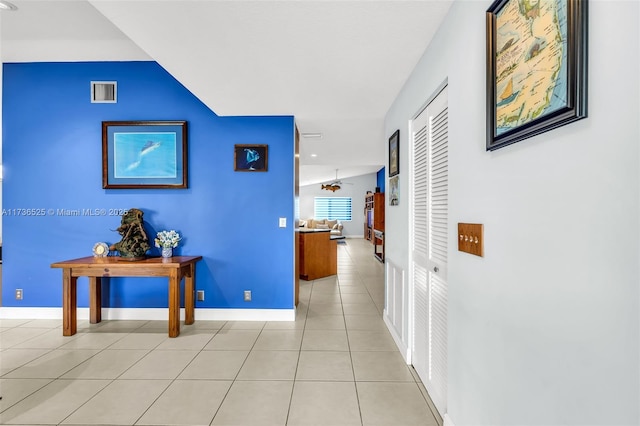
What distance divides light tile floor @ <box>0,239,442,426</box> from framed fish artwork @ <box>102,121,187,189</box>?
63.9 inches

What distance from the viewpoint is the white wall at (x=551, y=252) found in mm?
657

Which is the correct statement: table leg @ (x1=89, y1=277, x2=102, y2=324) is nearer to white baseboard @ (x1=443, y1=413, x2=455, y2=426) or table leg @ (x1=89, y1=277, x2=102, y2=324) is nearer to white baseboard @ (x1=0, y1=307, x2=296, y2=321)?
white baseboard @ (x1=0, y1=307, x2=296, y2=321)

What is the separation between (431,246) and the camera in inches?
75.8

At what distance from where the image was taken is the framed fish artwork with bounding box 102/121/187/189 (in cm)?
334

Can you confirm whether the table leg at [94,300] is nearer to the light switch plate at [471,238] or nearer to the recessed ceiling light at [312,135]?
the recessed ceiling light at [312,135]

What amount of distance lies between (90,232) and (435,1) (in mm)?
3970

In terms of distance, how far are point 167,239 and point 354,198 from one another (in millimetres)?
11136

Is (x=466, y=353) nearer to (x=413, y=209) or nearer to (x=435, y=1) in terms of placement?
(x=413, y=209)

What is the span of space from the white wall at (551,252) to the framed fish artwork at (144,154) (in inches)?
116

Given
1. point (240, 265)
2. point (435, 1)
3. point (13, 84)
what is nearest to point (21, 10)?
point (13, 84)

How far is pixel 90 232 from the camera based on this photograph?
133 inches

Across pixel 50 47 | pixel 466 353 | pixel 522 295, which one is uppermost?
pixel 50 47

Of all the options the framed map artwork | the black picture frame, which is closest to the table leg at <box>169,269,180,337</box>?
the black picture frame

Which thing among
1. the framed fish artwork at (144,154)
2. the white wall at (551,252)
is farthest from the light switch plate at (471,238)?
the framed fish artwork at (144,154)
